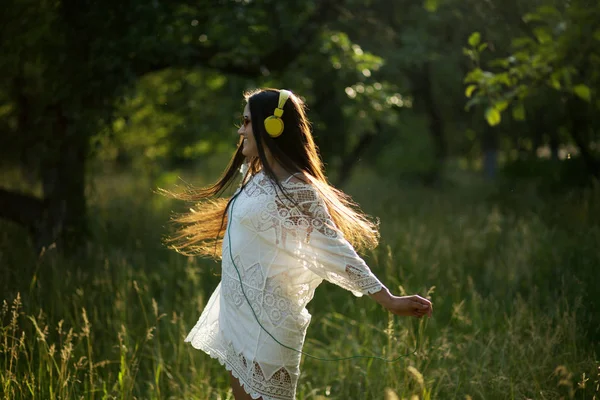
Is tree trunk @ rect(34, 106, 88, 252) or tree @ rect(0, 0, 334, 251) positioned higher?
tree @ rect(0, 0, 334, 251)

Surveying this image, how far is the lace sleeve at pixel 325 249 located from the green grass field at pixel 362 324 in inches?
18.3

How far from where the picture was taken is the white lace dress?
2.58 meters

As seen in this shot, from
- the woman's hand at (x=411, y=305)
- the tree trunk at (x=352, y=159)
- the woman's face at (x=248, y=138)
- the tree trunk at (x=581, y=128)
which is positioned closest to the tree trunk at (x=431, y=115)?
the tree trunk at (x=352, y=159)

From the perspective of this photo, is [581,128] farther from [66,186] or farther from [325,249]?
[325,249]

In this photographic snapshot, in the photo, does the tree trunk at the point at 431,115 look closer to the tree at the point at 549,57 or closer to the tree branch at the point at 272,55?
the tree branch at the point at 272,55

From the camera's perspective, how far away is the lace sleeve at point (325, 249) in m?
2.54

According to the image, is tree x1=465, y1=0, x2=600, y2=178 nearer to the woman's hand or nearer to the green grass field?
the green grass field

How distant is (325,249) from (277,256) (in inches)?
8.8

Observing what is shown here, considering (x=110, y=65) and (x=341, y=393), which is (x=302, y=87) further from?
(x=341, y=393)

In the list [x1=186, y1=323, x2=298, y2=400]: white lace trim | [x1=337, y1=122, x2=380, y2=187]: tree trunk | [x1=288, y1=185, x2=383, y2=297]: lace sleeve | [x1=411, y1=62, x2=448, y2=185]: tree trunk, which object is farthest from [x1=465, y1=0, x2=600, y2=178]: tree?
[x1=337, y1=122, x2=380, y2=187]: tree trunk

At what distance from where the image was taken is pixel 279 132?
2674mm

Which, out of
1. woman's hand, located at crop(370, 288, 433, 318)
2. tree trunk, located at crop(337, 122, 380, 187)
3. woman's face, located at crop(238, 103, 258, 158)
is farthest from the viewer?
tree trunk, located at crop(337, 122, 380, 187)

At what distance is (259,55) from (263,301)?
4677mm

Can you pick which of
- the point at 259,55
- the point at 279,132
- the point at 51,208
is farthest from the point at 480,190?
the point at 279,132
